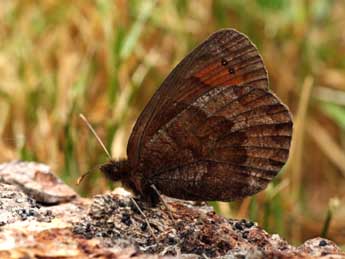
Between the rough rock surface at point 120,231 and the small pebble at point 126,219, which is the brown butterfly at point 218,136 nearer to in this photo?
the rough rock surface at point 120,231

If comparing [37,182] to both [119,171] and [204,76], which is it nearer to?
[119,171]

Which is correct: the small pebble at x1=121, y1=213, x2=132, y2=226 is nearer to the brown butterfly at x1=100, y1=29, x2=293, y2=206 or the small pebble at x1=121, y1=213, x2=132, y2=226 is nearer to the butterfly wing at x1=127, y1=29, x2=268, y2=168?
the brown butterfly at x1=100, y1=29, x2=293, y2=206

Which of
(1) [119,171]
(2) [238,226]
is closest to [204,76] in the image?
(1) [119,171]

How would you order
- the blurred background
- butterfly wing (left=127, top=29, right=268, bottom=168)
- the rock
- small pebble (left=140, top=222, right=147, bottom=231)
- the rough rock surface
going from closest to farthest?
the rough rock surface
small pebble (left=140, top=222, right=147, bottom=231)
butterfly wing (left=127, top=29, right=268, bottom=168)
the rock
the blurred background

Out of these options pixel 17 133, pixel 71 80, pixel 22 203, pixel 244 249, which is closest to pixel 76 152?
pixel 17 133

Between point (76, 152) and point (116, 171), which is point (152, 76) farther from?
point (116, 171)

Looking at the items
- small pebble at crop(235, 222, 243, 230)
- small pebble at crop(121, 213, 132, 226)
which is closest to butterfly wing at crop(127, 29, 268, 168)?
small pebble at crop(121, 213, 132, 226)

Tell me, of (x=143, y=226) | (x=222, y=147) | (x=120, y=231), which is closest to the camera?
(x=120, y=231)
